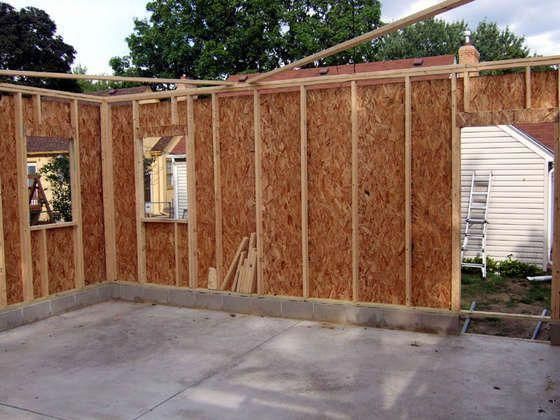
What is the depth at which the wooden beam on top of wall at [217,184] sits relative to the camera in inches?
325

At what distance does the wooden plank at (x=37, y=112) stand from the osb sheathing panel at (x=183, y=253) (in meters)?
2.47

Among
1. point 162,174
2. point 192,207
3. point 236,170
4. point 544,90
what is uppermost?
point 544,90

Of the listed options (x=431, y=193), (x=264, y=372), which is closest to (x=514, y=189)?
(x=431, y=193)

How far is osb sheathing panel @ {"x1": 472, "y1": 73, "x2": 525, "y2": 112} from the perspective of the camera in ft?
21.5

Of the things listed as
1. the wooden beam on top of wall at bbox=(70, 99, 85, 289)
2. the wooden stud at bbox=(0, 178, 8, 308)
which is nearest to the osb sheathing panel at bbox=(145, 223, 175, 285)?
the wooden beam on top of wall at bbox=(70, 99, 85, 289)

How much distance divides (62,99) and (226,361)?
487 centimetres

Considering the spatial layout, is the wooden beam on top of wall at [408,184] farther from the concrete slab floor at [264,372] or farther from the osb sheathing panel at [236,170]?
the osb sheathing panel at [236,170]

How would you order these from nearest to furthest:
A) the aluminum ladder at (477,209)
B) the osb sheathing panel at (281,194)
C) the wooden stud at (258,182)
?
the osb sheathing panel at (281,194), the wooden stud at (258,182), the aluminum ladder at (477,209)

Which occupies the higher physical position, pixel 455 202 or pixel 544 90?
pixel 544 90

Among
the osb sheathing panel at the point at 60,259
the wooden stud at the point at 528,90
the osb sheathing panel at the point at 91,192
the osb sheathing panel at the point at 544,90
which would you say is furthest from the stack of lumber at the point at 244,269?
the osb sheathing panel at the point at 544,90

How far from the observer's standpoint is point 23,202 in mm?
7770

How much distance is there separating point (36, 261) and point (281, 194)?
12.0ft

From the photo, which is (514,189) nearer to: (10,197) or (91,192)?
(91,192)

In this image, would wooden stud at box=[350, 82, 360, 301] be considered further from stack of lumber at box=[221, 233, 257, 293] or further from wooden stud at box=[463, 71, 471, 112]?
stack of lumber at box=[221, 233, 257, 293]
